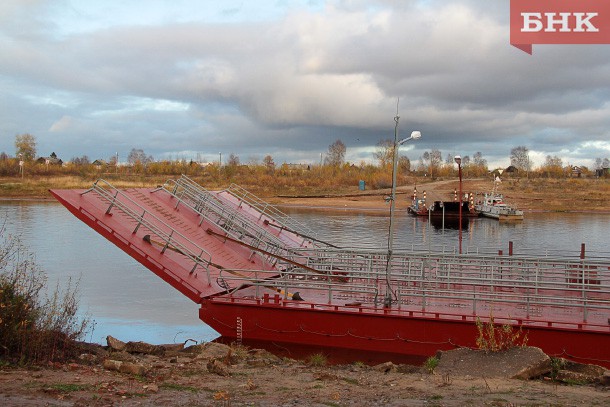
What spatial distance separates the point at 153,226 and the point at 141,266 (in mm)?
12284

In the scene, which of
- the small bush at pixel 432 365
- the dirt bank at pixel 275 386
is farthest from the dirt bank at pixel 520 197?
the dirt bank at pixel 275 386

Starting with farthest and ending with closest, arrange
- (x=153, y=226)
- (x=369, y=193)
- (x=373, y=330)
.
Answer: (x=369, y=193)
(x=153, y=226)
(x=373, y=330)

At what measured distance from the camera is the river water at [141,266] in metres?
17.7

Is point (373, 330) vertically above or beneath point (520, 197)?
beneath

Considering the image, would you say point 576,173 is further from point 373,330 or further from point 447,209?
point 373,330

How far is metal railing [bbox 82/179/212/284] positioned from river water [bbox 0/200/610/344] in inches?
85.5

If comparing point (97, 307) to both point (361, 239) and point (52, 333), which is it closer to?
point (52, 333)

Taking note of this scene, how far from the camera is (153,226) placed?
16.2 metres

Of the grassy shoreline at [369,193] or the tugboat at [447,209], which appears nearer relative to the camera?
the tugboat at [447,209]

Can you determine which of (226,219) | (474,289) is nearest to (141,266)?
(226,219)

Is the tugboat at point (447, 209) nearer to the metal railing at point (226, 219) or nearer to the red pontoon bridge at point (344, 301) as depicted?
the metal railing at point (226, 219)

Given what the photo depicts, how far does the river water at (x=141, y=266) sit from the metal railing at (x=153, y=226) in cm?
217

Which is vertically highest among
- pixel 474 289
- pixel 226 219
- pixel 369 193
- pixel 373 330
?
pixel 369 193

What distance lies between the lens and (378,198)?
3632 inches
